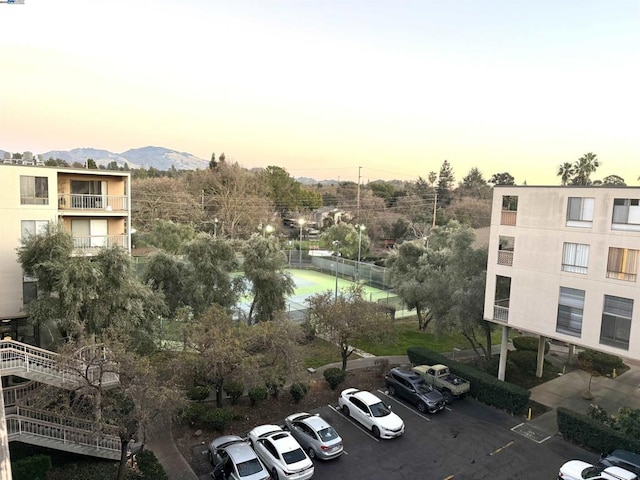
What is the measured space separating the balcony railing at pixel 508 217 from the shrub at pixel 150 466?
19.9 metres

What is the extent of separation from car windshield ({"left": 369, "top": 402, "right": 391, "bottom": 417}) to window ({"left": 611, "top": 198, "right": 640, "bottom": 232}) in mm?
13171

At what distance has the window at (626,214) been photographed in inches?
727

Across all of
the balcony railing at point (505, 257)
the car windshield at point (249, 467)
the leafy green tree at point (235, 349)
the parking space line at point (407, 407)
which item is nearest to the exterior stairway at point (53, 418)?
the leafy green tree at point (235, 349)

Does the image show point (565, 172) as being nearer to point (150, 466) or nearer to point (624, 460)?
point (624, 460)

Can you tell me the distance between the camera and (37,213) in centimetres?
2319

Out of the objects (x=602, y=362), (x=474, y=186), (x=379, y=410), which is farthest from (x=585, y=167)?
(x=474, y=186)

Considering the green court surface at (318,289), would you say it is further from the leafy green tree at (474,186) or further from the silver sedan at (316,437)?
the leafy green tree at (474,186)

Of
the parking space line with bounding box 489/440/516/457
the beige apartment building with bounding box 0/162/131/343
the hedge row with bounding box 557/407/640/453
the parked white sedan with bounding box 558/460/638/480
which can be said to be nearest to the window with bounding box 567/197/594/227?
the hedge row with bounding box 557/407/640/453

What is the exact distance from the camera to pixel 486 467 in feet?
55.7

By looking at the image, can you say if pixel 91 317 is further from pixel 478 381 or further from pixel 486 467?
pixel 478 381

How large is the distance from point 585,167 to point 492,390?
106 feet

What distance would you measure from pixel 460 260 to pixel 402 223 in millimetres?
55143

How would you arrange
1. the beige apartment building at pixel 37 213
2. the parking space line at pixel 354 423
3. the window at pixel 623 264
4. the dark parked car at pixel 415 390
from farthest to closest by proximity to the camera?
the beige apartment building at pixel 37 213, the dark parked car at pixel 415 390, the parking space line at pixel 354 423, the window at pixel 623 264

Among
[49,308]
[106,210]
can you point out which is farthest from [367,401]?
[106,210]
